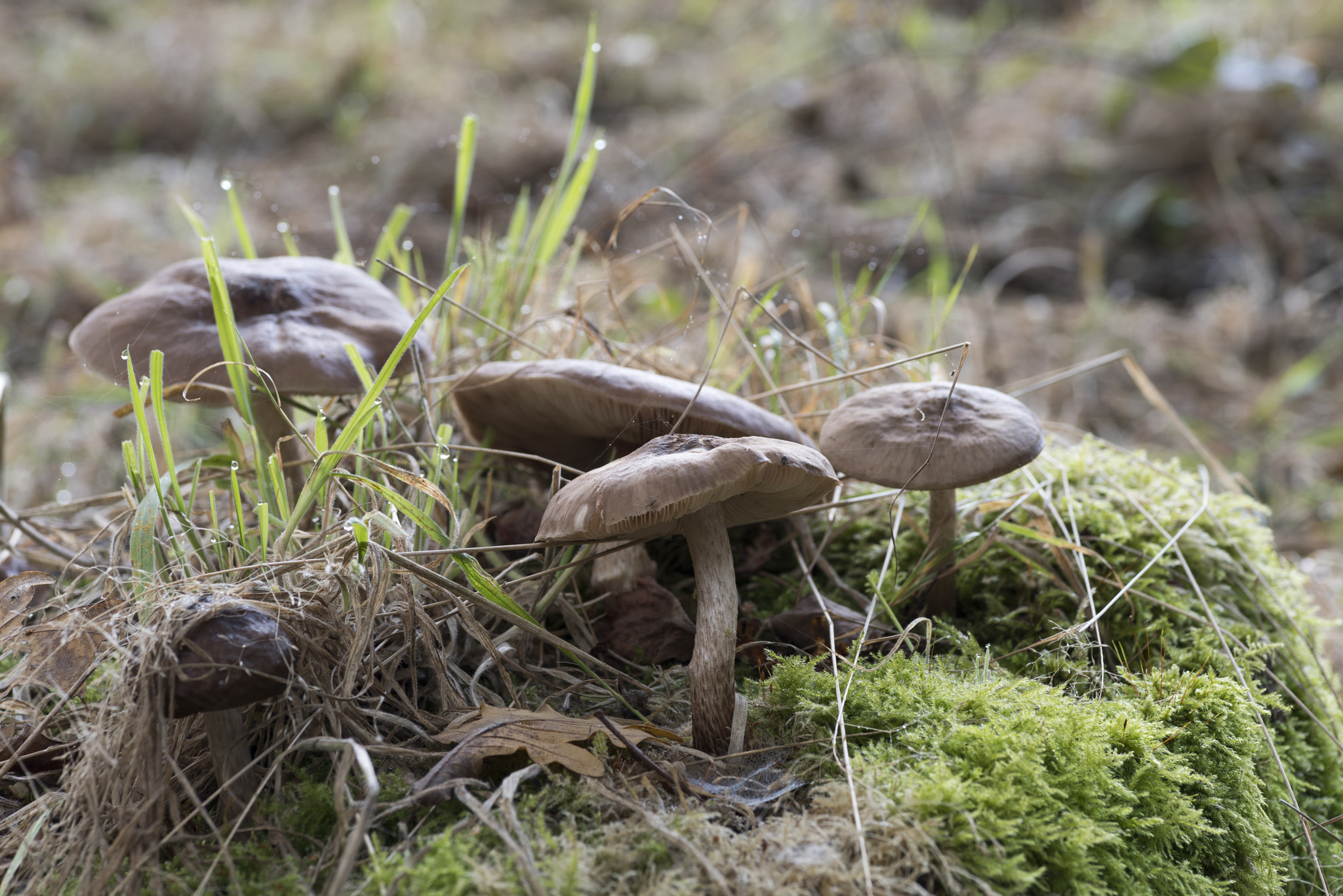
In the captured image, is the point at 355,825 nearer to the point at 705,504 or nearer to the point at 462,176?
the point at 705,504

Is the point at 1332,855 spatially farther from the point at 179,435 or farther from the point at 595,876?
the point at 179,435

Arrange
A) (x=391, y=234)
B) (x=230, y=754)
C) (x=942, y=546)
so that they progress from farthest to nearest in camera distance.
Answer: (x=391, y=234) → (x=942, y=546) → (x=230, y=754)

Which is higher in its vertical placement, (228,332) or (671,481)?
(228,332)

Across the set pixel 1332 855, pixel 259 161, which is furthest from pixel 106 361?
pixel 259 161

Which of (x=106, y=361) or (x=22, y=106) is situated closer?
(x=106, y=361)

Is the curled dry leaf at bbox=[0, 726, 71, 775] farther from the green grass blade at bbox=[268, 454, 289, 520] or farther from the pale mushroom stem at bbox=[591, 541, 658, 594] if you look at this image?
the pale mushroom stem at bbox=[591, 541, 658, 594]

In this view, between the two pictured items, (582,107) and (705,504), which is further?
(582,107)

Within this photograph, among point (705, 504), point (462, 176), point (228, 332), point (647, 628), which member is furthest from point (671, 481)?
point (462, 176)
